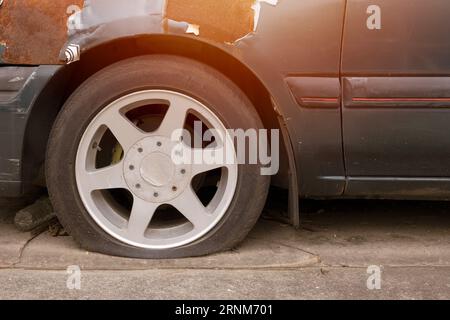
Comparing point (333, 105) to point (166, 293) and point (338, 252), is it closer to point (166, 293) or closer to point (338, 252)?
point (338, 252)

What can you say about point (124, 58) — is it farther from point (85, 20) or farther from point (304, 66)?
point (304, 66)

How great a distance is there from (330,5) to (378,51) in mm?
284

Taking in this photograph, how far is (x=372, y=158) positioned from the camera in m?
2.82

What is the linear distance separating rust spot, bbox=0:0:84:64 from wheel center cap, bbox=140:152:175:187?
594mm

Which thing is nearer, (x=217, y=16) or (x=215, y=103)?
(x=217, y=16)

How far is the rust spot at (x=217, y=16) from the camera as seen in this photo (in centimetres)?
266

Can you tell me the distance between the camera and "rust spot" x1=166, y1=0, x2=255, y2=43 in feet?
8.73

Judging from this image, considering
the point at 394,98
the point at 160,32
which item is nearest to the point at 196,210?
the point at 160,32

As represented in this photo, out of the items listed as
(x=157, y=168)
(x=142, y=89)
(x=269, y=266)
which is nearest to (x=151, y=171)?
(x=157, y=168)

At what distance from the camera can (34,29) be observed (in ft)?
9.00

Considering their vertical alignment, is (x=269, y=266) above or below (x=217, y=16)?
below

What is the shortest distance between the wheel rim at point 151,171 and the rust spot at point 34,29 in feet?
1.17

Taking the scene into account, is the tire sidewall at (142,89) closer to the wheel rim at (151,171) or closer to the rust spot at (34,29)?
the wheel rim at (151,171)

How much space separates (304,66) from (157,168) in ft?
2.64
